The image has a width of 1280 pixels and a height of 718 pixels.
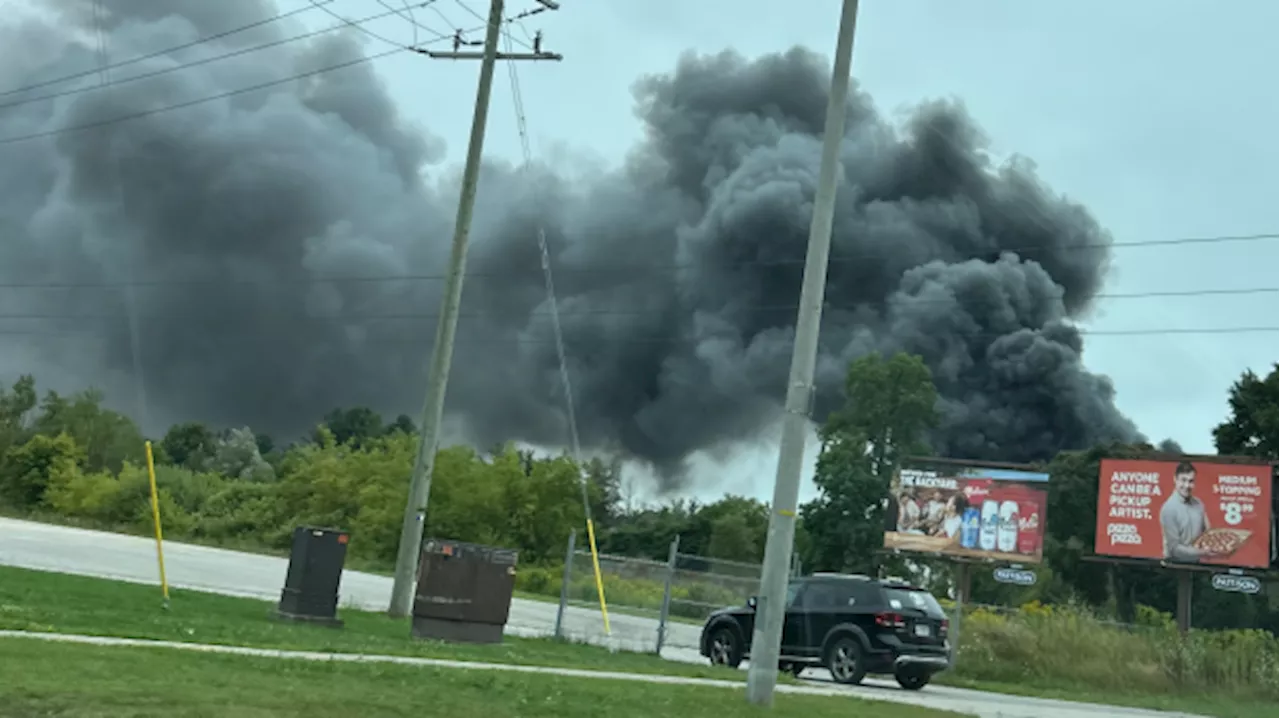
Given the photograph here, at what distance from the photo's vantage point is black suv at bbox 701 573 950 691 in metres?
19.7

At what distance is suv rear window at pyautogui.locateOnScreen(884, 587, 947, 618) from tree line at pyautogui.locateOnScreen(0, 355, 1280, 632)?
137 ft

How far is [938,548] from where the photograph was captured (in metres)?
46.4

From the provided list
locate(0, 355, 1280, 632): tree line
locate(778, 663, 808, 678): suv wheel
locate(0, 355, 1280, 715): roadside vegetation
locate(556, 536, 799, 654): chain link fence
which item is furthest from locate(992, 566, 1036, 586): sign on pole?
locate(778, 663, 808, 678): suv wheel

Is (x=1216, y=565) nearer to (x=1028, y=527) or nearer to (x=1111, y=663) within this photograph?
(x=1028, y=527)

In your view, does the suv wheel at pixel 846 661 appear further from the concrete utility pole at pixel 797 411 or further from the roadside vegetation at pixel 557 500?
the roadside vegetation at pixel 557 500

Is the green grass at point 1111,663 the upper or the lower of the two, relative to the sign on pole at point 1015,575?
lower

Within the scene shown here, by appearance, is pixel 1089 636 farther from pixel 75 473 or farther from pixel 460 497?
pixel 75 473

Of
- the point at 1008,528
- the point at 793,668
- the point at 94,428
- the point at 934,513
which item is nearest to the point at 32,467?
the point at 94,428

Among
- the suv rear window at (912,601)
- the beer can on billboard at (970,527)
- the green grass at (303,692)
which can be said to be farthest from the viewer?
the beer can on billboard at (970,527)

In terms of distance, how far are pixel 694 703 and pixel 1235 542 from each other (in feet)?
115

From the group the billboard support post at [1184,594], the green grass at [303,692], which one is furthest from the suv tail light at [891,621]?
the billboard support post at [1184,594]

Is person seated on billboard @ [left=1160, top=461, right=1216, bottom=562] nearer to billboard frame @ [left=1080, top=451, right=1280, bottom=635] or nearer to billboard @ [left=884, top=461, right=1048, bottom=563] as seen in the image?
billboard frame @ [left=1080, top=451, right=1280, bottom=635]

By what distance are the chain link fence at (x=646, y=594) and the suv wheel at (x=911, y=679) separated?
346cm

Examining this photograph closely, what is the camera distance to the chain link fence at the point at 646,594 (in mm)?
22750
